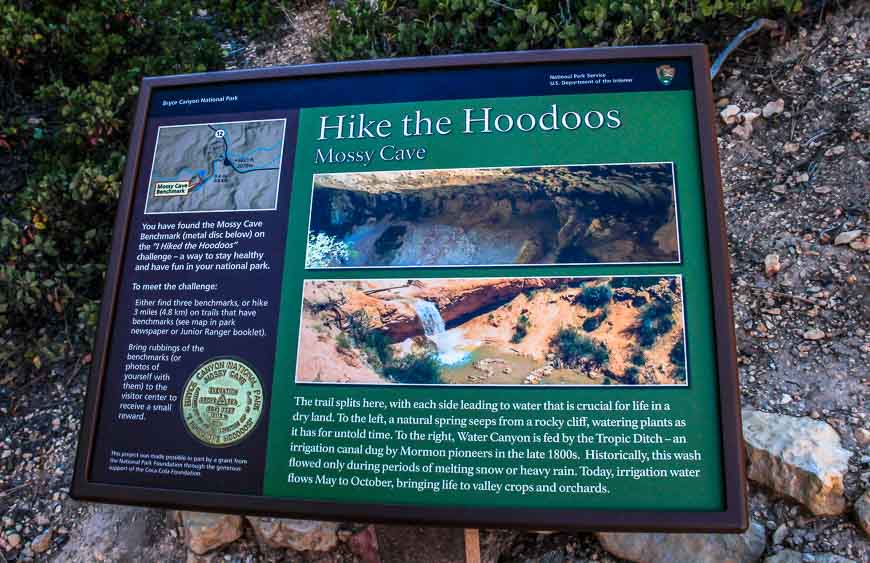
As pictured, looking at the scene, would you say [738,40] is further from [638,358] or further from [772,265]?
[638,358]

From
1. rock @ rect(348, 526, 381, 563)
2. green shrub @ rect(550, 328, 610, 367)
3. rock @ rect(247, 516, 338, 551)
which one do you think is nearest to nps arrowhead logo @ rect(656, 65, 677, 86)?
green shrub @ rect(550, 328, 610, 367)

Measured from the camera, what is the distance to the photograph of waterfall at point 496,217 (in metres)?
2.19

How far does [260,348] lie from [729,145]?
9.80 ft

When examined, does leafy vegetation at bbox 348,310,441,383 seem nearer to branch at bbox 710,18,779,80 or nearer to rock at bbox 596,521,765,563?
rock at bbox 596,521,765,563

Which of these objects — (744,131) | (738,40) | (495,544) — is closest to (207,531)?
(495,544)

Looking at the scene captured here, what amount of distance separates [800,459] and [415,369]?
5.44 feet

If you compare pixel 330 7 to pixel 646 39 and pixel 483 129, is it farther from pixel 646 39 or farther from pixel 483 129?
pixel 483 129

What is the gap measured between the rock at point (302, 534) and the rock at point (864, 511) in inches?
84.6

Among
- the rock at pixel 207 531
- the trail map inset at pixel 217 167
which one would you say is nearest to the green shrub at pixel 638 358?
the trail map inset at pixel 217 167

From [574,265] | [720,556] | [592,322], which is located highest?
[574,265]

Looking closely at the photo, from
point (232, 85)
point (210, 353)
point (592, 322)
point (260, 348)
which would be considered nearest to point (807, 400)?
point (592, 322)

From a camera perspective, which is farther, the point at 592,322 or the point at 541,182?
the point at 541,182

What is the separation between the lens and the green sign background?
2004 millimetres

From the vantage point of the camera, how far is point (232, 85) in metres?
2.60
